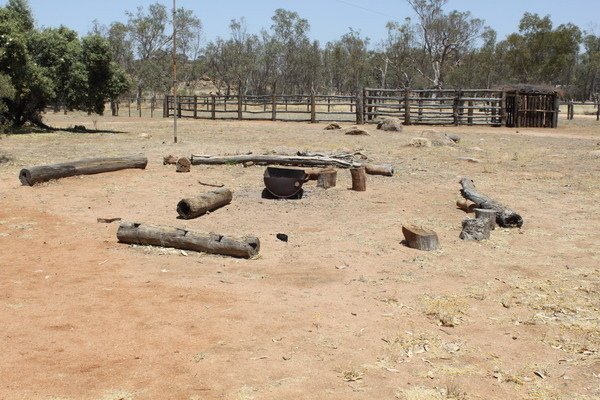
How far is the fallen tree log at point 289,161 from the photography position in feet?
41.6

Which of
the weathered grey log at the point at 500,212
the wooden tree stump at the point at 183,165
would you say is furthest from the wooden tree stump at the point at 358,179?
the wooden tree stump at the point at 183,165

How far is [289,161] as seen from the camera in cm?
1302

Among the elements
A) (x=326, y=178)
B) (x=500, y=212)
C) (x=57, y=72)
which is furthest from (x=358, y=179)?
(x=57, y=72)

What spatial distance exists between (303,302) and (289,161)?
7756 mm

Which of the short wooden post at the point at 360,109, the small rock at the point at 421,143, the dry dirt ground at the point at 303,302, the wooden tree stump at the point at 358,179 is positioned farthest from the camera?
the short wooden post at the point at 360,109

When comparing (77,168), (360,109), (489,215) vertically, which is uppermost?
(360,109)

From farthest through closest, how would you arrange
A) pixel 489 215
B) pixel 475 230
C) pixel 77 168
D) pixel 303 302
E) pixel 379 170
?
pixel 379 170 → pixel 77 168 → pixel 489 215 → pixel 475 230 → pixel 303 302

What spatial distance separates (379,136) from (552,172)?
29.4ft

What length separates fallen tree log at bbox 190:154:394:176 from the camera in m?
12.7

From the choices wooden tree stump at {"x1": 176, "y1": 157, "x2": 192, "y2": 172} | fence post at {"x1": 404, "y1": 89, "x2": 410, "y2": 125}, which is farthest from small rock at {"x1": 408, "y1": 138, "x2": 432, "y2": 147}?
fence post at {"x1": 404, "y1": 89, "x2": 410, "y2": 125}

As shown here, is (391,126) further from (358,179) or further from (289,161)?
(358,179)

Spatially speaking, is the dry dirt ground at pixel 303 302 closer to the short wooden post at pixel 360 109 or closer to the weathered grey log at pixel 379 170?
the weathered grey log at pixel 379 170

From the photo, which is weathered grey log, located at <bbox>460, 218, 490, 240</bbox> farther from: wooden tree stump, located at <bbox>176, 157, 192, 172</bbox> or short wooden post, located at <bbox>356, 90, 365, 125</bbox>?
short wooden post, located at <bbox>356, 90, 365, 125</bbox>

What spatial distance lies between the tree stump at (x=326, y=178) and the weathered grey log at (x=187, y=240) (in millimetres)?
4368
